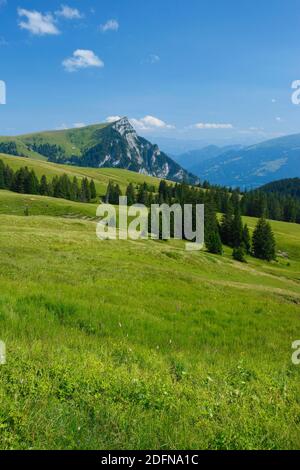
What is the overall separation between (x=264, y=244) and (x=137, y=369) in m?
98.7

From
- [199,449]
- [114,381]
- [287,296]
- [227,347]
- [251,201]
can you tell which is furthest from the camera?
[251,201]

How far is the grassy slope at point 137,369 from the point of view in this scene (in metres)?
5.10

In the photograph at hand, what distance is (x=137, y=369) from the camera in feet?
23.9

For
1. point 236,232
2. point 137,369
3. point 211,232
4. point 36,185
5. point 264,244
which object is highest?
point 36,185

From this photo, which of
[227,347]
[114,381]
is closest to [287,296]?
[227,347]

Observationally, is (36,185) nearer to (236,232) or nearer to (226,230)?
(226,230)

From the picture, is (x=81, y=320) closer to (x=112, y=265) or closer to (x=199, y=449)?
(x=199, y=449)

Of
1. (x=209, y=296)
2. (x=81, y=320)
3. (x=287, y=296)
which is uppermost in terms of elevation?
(x=81, y=320)

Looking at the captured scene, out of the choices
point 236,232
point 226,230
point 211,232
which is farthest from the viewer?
point 226,230

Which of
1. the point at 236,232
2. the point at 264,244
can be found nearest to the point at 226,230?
the point at 236,232

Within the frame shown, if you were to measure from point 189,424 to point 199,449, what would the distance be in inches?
21.8

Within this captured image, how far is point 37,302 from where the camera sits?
12.5 metres

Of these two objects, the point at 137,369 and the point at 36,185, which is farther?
the point at 36,185

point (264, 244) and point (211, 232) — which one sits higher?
point (211, 232)
